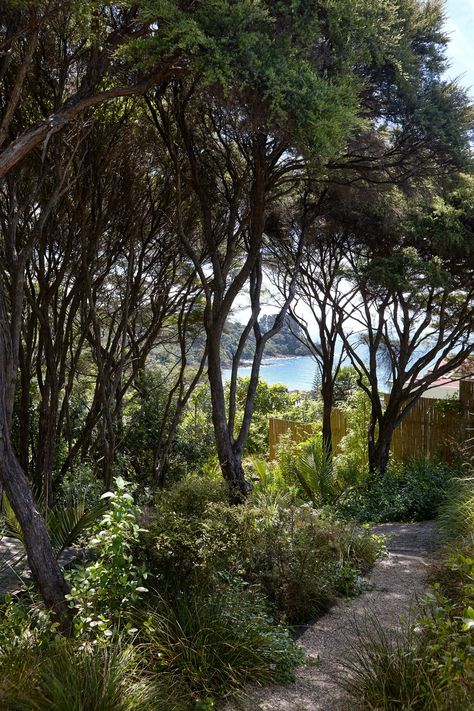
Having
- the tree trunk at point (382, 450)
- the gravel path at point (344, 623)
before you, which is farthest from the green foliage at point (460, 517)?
the tree trunk at point (382, 450)

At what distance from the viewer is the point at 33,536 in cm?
387

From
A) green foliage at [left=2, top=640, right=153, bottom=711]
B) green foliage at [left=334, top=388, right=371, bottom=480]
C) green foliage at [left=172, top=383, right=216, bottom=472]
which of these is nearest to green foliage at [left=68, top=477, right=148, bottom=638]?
green foliage at [left=2, top=640, right=153, bottom=711]

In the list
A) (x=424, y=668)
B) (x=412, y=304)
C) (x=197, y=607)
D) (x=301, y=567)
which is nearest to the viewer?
(x=424, y=668)

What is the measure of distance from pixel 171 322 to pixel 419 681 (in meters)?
8.83

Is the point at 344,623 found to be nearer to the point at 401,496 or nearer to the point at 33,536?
the point at 33,536

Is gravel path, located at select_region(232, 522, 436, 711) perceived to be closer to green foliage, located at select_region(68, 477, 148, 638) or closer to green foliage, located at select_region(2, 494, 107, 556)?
green foliage, located at select_region(68, 477, 148, 638)

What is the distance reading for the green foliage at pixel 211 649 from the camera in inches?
133

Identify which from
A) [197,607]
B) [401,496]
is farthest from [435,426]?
[197,607]

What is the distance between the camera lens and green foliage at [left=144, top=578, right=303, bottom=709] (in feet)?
11.1

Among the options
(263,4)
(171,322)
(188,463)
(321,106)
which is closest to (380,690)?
(321,106)

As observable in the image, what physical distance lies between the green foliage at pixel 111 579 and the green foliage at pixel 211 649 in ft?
0.70

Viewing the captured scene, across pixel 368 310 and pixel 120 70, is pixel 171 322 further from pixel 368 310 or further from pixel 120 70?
pixel 120 70

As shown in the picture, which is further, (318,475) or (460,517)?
(318,475)

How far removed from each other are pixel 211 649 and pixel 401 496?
585cm
